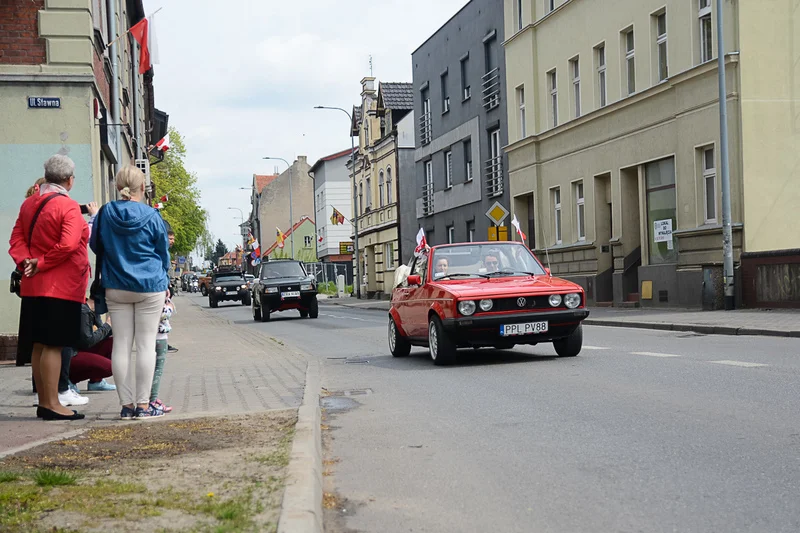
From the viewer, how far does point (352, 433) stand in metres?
7.55

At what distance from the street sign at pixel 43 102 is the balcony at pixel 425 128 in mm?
31433

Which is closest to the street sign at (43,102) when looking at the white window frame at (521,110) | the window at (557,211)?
the window at (557,211)

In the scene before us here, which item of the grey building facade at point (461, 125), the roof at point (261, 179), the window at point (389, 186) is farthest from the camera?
the roof at point (261, 179)

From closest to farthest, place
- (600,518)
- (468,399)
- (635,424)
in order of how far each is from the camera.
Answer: (600,518)
(635,424)
(468,399)

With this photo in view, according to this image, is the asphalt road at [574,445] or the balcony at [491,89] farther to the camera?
the balcony at [491,89]

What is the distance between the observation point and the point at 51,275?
803 centimetres

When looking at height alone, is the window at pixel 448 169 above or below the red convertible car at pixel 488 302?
above

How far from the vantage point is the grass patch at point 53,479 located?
500 centimetres

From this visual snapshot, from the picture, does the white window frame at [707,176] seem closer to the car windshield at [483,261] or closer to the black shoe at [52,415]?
the car windshield at [483,261]

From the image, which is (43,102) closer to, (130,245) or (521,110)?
(130,245)

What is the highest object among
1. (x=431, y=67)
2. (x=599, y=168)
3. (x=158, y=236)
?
(x=431, y=67)

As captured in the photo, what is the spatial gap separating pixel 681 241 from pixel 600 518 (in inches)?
793

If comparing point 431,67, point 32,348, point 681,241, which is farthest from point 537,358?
point 431,67

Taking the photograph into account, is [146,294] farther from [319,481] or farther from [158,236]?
[319,481]
